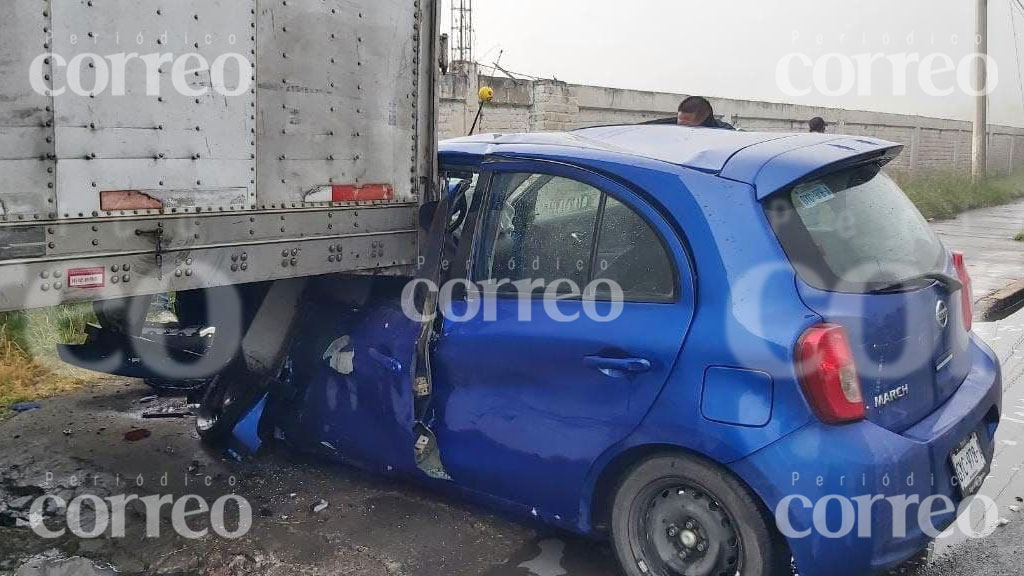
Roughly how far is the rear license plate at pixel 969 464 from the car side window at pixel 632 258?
112cm

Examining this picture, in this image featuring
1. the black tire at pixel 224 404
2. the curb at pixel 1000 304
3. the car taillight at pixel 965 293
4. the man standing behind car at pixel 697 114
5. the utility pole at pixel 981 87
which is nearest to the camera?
the car taillight at pixel 965 293

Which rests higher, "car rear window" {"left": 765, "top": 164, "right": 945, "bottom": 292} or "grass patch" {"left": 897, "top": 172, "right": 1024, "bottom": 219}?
"grass patch" {"left": 897, "top": 172, "right": 1024, "bottom": 219}

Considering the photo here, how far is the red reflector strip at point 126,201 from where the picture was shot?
8.55 ft

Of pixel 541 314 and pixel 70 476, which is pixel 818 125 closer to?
pixel 541 314

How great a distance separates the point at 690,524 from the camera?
107 inches

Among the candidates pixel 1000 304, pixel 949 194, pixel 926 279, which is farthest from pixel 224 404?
pixel 949 194

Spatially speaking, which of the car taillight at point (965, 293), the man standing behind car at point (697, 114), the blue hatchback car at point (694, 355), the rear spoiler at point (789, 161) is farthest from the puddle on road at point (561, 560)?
the man standing behind car at point (697, 114)

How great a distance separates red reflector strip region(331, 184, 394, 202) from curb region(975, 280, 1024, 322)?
20.4ft

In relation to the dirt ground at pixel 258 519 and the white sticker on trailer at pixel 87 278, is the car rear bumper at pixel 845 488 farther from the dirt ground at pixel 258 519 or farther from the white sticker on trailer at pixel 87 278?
the white sticker on trailer at pixel 87 278

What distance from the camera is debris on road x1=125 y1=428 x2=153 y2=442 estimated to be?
179 inches

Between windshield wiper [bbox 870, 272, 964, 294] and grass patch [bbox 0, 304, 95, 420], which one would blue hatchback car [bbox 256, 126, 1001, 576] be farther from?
grass patch [bbox 0, 304, 95, 420]

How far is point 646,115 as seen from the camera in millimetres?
14680

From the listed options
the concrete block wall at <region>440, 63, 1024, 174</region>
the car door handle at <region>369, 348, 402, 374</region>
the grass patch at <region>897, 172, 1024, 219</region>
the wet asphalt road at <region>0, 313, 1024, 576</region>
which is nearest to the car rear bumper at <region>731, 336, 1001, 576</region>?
the wet asphalt road at <region>0, 313, 1024, 576</region>

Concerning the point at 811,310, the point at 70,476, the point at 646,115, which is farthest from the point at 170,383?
the point at 646,115
